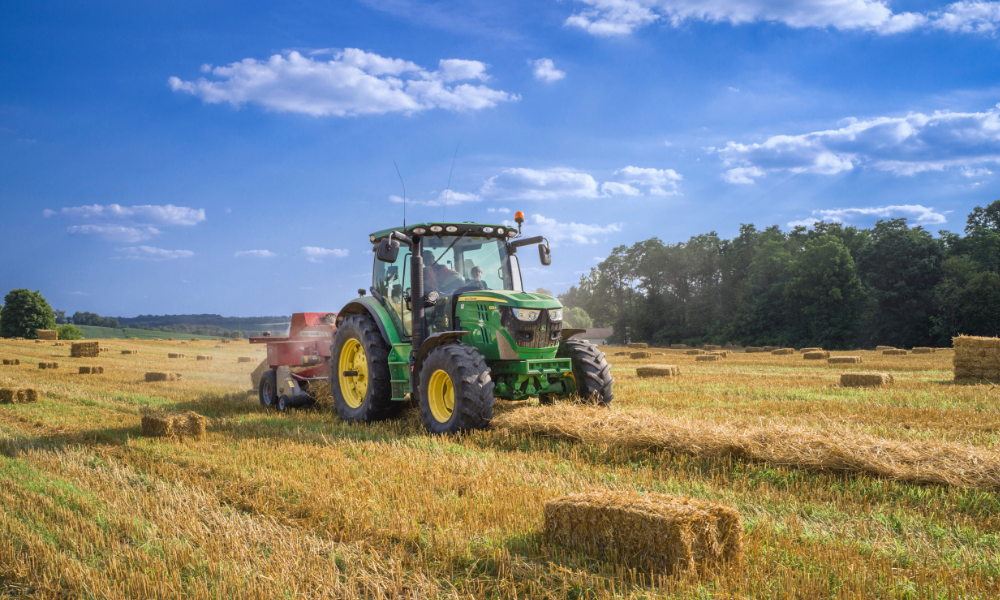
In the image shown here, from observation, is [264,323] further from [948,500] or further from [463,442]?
[948,500]

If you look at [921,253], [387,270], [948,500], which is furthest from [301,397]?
[921,253]

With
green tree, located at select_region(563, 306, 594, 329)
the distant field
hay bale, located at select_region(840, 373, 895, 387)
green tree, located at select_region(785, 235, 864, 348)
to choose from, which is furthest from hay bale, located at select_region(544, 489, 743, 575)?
green tree, located at select_region(563, 306, 594, 329)

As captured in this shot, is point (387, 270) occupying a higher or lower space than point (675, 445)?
higher

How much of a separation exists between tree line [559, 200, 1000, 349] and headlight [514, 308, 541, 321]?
45.4 m

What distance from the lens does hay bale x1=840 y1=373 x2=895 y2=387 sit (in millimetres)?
12578

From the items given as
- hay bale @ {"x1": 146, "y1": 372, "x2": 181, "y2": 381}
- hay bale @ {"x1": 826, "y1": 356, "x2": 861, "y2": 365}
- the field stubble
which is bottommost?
hay bale @ {"x1": 826, "y1": 356, "x2": 861, "y2": 365}

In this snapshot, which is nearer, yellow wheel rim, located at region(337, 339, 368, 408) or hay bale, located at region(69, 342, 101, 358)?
yellow wheel rim, located at region(337, 339, 368, 408)

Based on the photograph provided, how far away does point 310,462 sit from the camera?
226 inches

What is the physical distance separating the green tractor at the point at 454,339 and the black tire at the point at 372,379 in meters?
0.01

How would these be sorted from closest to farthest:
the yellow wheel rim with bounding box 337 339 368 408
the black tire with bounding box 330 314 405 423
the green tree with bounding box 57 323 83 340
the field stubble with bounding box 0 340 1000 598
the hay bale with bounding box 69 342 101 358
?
the field stubble with bounding box 0 340 1000 598, the black tire with bounding box 330 314 405 423, the yellow wheel rim with bounding box 337 339 368 408, the hay bale with bounding box 69 342 101 358, the green tree with bounding box 57 323 83 340

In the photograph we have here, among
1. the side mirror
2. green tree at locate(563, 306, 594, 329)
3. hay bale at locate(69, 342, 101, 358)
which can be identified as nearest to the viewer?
the side mirror

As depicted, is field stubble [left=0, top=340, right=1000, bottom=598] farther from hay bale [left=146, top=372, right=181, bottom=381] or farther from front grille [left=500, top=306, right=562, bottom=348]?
hay bale [left=146, top=372, right=181, bottom=381]

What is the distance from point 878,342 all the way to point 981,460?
51.0 m

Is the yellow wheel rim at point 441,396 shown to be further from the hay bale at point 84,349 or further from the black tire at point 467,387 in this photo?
the hay bale at point 84,349
